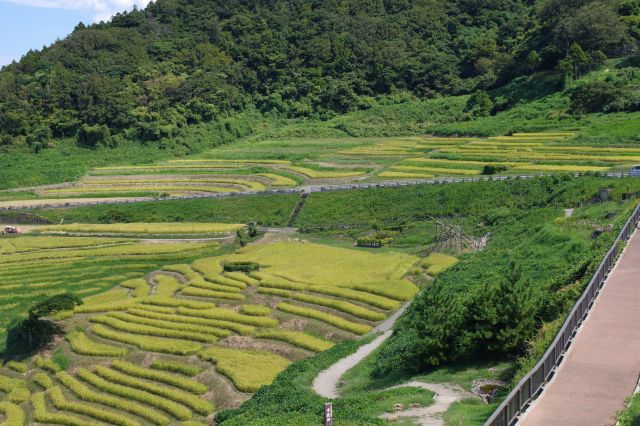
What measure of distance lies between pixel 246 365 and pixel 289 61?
4336 inches

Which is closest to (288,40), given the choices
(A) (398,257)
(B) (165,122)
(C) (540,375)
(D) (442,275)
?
(B) (165,122)

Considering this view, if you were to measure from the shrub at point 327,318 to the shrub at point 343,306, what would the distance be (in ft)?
3.03

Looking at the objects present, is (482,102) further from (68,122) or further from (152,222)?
(68,122)

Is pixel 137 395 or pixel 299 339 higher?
pixel 299 339

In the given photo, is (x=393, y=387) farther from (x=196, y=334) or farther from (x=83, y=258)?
(x=83, y=258)

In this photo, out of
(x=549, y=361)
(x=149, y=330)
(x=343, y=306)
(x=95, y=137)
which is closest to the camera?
(x=549, y=361)

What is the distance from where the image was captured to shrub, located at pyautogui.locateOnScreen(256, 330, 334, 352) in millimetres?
41375

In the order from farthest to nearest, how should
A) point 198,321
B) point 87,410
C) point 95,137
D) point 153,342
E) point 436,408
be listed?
point 95,137, point 198,321, point 153,342, point 87,410, point 436,408

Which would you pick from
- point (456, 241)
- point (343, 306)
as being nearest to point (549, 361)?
point (343, 306)

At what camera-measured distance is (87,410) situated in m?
37.8

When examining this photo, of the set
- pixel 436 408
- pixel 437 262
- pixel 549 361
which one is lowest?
pixel 437 262

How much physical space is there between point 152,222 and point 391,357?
53.0 metres

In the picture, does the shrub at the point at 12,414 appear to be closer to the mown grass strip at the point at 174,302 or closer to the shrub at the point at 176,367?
the shrub at the point at 176,367

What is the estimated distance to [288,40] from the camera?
151m
